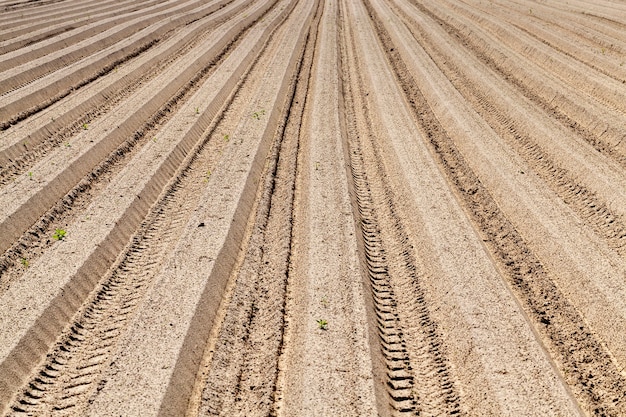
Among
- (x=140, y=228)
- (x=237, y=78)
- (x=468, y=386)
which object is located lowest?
(x=468, y=386)

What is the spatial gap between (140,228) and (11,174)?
3.15m

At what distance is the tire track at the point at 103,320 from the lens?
4801 mm

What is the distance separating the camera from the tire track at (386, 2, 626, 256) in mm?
7242

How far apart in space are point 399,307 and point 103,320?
362cm

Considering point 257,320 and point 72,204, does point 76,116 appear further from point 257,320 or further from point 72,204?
point 257,320

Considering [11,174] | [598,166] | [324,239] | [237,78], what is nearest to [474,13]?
[237,78]

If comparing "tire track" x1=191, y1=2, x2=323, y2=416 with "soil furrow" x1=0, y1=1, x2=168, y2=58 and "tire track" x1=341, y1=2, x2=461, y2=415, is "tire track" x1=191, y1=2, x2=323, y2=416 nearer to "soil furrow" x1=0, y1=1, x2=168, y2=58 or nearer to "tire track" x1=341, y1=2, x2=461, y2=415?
"tire track" x1=341, y1=2, x2=461, y2=415

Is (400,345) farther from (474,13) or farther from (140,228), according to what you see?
(474,13)

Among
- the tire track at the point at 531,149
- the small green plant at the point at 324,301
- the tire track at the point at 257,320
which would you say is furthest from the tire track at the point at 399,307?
the tire track at the point at 531,149

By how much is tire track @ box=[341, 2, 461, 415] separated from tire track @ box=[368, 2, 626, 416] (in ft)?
4.10

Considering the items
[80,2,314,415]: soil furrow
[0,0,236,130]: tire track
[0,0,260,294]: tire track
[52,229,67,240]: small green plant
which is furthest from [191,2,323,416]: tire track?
[0,0,236,130]: tire track

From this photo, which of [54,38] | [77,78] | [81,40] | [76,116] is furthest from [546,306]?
[54,38]

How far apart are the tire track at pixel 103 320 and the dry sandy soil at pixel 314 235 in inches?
1.1

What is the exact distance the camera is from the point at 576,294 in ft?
19.8
